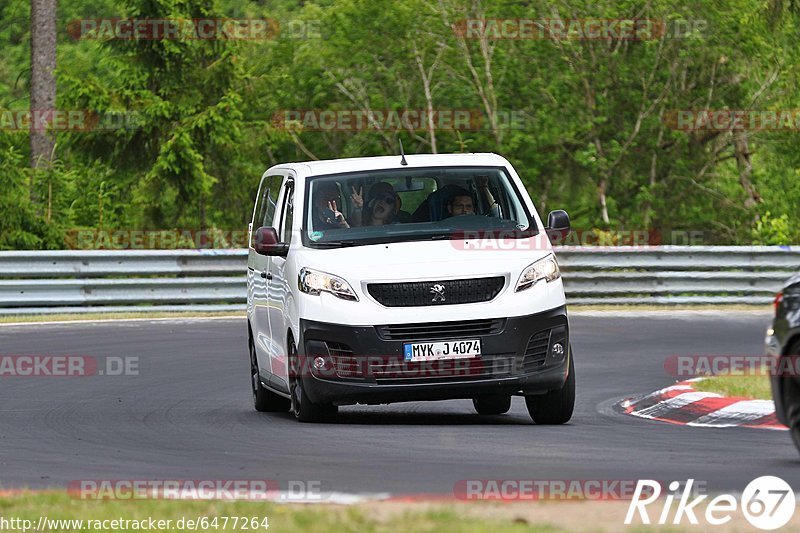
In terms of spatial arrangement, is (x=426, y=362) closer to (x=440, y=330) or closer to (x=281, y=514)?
(x=440, y=330)

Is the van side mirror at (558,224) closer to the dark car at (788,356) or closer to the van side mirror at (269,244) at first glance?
the van side mirror at (269,244)

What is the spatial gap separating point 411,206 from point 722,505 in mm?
5543

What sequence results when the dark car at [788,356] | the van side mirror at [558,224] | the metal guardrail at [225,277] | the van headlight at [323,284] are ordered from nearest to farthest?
1. the dark car at [788,356]
2. the van headlight at [323,284]
3. the van side mirror at [558,224]
4. the metal guardrail at [225,277]

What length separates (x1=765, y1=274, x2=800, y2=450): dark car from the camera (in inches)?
341

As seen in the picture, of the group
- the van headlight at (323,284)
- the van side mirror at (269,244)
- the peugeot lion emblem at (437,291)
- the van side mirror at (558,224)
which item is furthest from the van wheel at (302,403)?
the van side mirror at (558,224)

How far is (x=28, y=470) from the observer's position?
947 centimetres

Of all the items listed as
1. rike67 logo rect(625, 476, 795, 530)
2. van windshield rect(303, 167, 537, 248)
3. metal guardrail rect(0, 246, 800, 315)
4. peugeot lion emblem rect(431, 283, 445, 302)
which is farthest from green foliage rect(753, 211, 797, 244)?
rike67 logo rect(625, 476, 795, 530)

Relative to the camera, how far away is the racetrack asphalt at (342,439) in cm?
882

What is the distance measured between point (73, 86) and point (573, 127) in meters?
15.0

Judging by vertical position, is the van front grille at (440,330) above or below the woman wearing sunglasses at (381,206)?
below

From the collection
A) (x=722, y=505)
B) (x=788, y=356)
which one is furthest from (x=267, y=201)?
(x=722, y=505)

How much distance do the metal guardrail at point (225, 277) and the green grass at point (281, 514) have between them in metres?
16.7

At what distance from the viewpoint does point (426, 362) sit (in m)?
11.4

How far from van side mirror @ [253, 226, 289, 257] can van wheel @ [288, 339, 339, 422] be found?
0.74 m
